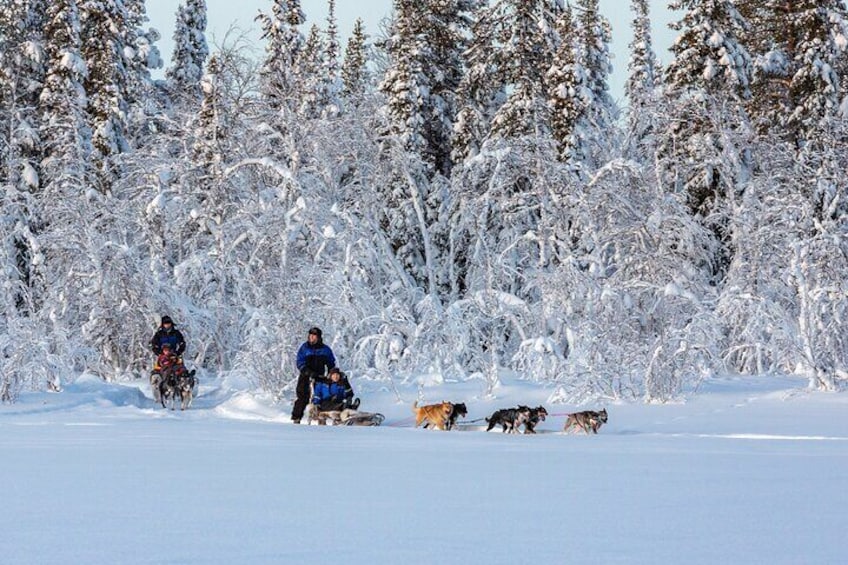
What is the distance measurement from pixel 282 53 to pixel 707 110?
1069cm

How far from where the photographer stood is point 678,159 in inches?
998

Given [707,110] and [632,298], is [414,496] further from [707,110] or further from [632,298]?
[707,110]

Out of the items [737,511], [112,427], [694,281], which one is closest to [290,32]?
[694,281]

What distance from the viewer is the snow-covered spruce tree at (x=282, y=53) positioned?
84.8ft

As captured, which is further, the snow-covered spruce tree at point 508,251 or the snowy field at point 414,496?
the snow-covered spruce tree at point 508,251

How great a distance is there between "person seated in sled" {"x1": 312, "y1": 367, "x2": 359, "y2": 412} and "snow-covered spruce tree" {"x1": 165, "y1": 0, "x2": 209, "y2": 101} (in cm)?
2864

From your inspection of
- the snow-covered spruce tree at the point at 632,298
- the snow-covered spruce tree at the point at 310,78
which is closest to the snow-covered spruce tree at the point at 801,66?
the snow-covered spruce tree at the point at 632,298

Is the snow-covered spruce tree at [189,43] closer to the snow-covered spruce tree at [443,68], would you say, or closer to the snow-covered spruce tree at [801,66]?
the snow-covered spruce tree at [443,68]

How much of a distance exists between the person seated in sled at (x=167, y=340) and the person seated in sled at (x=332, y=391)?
12.8ft

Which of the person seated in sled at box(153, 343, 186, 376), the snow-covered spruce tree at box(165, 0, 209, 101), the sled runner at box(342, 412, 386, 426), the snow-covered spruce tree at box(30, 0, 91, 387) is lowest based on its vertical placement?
the sled runner at box(342, 412, 386, 426)

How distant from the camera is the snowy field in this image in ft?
14.3

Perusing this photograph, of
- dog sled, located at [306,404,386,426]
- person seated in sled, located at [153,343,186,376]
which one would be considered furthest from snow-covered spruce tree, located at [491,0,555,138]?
dog sled, located at [306,404,386,426]

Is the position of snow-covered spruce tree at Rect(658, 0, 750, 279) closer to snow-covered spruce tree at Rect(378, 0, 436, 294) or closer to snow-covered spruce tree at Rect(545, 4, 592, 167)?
snow-covered spruce tree at Rect(545, 4, 592, 167)

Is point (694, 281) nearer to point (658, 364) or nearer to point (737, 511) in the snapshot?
point (658, 364)
